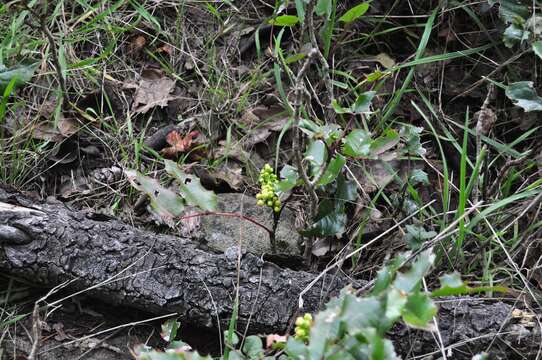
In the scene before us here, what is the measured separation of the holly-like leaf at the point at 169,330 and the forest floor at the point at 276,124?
120 mm

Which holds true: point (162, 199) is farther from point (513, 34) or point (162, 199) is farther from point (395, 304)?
point (513, 34)

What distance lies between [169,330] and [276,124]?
3.03 feet

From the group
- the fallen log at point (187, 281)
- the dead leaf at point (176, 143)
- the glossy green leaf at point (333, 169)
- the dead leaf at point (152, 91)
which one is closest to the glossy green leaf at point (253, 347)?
the fallen log at point (187, 281)

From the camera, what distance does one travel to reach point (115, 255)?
1.77 m

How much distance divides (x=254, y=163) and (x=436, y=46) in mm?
846

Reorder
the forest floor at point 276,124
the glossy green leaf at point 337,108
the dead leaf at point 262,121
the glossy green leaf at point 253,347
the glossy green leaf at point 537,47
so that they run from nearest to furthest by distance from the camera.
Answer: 1. the glossy green leaf at point 253,347
2. the glossy green leaf at point 337,108
3. the forest floor at point 276,124
4. the glossy green leaf at point 537,47
5. the dead leaf at point 262,121

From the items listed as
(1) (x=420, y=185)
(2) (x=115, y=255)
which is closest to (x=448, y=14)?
(1) (x=420, y=185)

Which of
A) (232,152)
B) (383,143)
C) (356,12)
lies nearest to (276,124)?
(232,152)

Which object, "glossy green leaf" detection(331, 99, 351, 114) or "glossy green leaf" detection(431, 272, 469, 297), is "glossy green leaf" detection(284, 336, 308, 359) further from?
"glossy green leaf" detection(331, 99, 351, 114)

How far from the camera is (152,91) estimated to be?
2.38 m

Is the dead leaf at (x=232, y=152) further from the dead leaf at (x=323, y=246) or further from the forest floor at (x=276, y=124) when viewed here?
the dead leaf at (x=323, y=246)

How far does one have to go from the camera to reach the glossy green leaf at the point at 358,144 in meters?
1.67

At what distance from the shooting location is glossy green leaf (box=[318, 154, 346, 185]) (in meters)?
1.66

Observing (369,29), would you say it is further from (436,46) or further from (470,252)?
(470,252)
